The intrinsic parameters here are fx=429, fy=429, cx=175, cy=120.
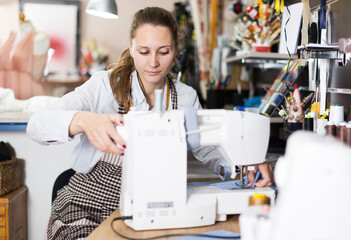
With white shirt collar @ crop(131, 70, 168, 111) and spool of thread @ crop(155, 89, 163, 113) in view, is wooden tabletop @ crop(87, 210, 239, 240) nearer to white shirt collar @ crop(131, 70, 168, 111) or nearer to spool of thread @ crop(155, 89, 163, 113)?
spool of thread @ crop(155, 89, 163, 113)

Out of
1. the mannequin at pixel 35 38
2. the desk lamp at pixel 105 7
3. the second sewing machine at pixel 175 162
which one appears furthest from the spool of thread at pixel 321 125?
the mannequin at pixel 35 38

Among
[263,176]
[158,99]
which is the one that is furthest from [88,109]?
[263,176]

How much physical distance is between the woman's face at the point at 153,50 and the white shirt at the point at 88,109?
0.13 m

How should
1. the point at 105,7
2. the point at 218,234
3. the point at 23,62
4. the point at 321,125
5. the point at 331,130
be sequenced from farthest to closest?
the point at 23,62 < the point at 105,7 < the point at 321,125 < the point at 331,130 < the point at 218,234

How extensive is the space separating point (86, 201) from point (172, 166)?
55cm

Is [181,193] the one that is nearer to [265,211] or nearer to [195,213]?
[195,213]

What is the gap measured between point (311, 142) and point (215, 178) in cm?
104

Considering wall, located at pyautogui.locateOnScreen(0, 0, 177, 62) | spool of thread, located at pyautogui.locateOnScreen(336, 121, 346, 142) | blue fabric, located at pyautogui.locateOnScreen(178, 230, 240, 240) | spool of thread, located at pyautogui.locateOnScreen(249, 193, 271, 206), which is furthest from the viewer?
wall, located at pyautogui.locateOnScreen(0, 0, 177, 62)

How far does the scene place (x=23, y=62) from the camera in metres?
3.49

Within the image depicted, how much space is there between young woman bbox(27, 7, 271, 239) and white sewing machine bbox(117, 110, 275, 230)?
18 centimetres

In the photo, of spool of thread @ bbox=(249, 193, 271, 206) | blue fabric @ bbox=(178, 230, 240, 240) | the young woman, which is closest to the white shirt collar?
the young woman

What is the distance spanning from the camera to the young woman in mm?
1479

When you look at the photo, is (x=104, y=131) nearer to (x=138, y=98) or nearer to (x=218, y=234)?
(x=218, y=234)

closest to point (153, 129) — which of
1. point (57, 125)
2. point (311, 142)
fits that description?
point (57, 125)
